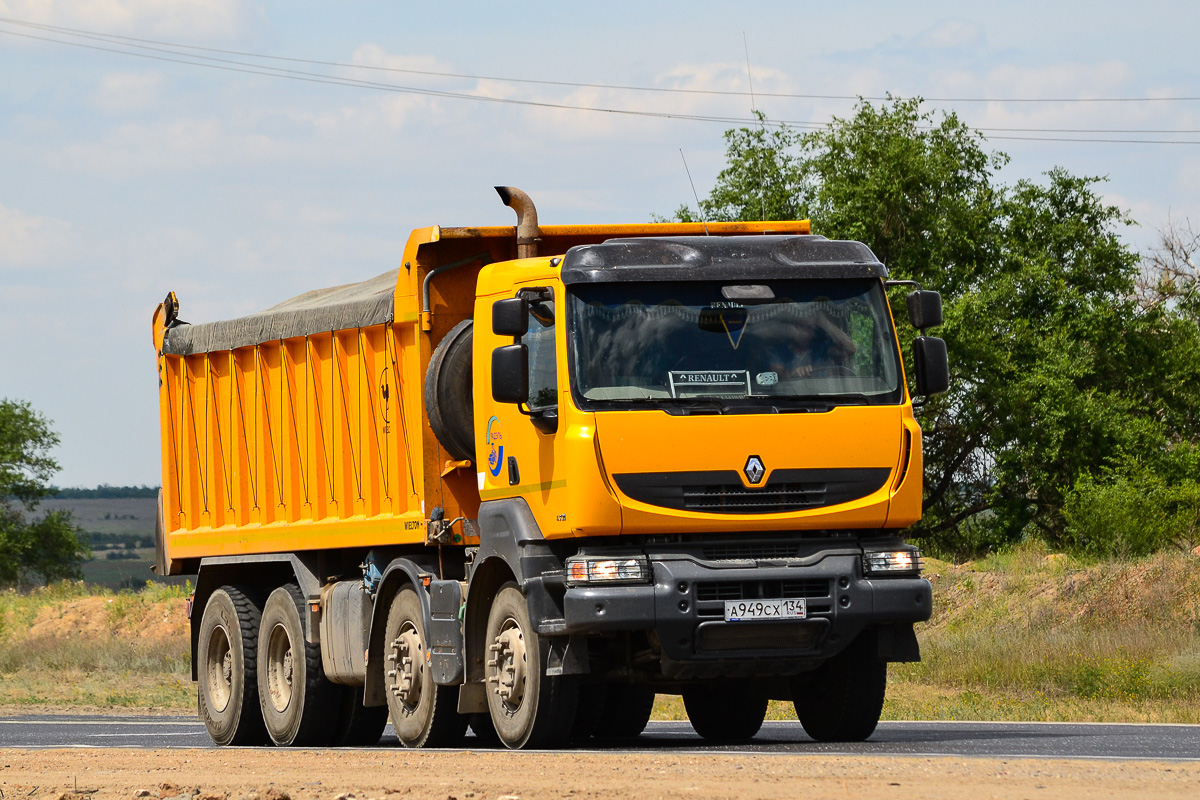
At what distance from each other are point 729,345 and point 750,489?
2.90ft

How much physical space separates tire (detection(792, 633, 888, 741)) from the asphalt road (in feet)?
0.52

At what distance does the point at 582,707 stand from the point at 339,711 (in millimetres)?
3565

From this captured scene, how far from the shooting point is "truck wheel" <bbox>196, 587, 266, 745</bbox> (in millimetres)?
15781

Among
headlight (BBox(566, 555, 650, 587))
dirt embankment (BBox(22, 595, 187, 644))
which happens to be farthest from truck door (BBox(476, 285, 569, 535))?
dirt embankment (BBox(22, 595, 187, 644))

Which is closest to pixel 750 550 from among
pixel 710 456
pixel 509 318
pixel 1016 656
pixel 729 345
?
pixel 710 456

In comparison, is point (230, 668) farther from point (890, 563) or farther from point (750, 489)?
point (890, 563)

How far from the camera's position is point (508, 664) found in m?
11.7

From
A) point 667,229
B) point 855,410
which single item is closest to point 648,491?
point 855,410

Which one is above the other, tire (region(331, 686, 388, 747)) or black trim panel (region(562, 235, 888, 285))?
black trim panel (region(562, 235, 888, 285))

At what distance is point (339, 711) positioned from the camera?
49.2 feet

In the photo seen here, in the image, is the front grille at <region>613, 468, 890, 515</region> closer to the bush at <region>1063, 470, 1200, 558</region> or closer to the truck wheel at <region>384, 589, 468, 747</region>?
the truck wheel at <region>384, 589, 468, 747</region>

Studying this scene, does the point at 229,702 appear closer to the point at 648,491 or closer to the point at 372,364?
the point at 372,364

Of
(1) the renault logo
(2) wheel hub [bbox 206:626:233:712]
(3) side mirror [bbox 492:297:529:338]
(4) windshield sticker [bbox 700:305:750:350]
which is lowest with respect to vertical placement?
(2) wheel hub [bbox 206:626:233:712]

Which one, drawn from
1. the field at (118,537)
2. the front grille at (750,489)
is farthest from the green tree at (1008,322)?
the field at (118,537)
